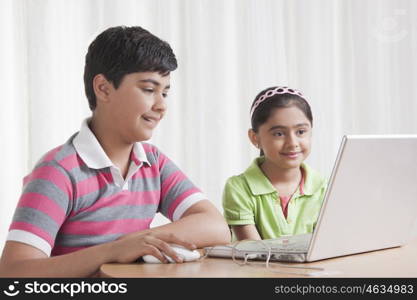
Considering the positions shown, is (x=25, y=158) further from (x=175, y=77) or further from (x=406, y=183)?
(x=406, y=183)

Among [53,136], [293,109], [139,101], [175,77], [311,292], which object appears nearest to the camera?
[311,292]

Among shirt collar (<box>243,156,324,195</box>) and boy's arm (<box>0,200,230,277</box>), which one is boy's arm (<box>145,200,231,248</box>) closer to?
boy's arm (<box>0,200,230,277</box>)

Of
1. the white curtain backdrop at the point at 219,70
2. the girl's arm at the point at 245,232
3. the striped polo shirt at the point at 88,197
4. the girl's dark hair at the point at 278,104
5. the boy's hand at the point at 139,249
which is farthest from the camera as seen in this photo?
the white curtain backdrop at the point at 219,70

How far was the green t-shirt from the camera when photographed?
1.81 metres

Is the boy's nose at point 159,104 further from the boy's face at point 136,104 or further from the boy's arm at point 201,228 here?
the boy's arm at point 201,228

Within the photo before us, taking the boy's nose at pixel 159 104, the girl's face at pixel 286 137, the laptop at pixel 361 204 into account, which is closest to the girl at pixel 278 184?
the girl's face at pixel 286 137

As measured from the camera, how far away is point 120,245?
3.88ft

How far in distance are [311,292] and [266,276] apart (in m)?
0.10

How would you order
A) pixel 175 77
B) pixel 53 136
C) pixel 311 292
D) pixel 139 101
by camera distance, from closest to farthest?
pixel 311 292 → pixel 139 101 → pixel 53 136 → pixel 175 77

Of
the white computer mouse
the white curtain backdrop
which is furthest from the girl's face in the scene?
the white curtain backdrop

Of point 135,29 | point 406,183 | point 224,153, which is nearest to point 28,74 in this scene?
point 224,153

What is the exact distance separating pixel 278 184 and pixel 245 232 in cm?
19

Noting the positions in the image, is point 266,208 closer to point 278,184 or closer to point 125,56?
point 278,184

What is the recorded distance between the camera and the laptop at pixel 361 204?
1035 millimetres
